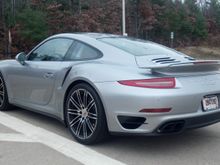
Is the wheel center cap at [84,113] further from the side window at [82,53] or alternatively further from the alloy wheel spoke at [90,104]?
the side window at [82,53]

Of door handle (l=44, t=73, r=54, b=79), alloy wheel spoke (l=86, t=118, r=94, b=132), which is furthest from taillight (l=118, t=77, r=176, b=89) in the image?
door handle (l=44, t=73, r=54, b=79)

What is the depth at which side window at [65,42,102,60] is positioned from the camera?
5348 mm

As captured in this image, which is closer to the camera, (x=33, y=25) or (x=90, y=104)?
(x=90, y=104)

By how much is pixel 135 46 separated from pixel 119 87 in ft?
3.61

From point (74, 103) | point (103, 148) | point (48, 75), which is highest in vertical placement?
point (48, 75)

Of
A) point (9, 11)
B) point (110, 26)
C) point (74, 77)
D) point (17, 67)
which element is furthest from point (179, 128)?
point (110, 26)

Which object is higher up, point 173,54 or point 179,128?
point 173,54

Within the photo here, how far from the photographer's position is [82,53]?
5512 millimetres

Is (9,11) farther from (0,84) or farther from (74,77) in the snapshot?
(74,77)

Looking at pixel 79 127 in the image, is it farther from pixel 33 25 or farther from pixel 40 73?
pixel 33 25

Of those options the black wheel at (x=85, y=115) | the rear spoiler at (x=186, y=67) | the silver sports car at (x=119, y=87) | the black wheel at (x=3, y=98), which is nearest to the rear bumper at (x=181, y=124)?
the silver sports car at (x=119, y=87)

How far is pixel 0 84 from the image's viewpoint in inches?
276

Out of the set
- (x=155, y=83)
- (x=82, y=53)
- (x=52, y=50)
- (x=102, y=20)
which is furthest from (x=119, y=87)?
(x=102, y=20)

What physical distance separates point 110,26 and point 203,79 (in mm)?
28819
